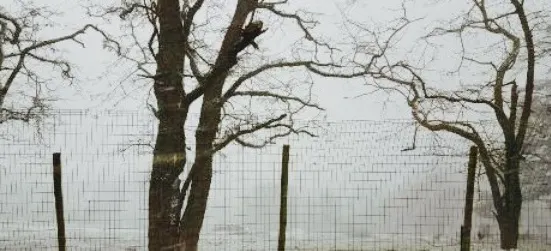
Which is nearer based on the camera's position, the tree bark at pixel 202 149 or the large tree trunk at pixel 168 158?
the large tree trunk at pixel 168 158

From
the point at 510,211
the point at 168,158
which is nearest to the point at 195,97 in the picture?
the point at 168,158

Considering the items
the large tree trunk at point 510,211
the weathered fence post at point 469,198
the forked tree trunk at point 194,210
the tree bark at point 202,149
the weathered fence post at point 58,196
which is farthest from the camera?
the large tree trunk at point 510,211

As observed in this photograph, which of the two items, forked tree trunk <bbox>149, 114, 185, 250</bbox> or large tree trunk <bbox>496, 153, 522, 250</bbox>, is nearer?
forked tree trunk <bbox>149, 114, 185, 250</bbox>

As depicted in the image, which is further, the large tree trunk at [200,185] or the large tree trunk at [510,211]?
the large tree trunk at [510,211]

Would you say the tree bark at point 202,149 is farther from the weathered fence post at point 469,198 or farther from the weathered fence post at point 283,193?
the weathered fence post at point 469,198

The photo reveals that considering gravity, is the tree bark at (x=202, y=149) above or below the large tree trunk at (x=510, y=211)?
above

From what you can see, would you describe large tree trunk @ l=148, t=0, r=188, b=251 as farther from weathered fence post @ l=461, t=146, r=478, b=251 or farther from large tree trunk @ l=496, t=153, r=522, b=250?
large tree trunk @ l=496, t=153, r=522, b=250

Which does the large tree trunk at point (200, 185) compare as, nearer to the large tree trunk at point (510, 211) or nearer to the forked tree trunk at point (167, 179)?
the forked tree trunk at point (167, 179)

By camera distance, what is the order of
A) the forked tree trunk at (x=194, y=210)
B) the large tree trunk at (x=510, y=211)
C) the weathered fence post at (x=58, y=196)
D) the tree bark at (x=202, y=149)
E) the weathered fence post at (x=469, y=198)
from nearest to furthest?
1. the weathered fence post at (x=58, y=196)
2. the weathered fence post at (x=469, y=198)
3. the tree bark at (x=202, y=149)
4. the forked tree trunk at (x=194, y=210)
5. the large tree trunk at (x=510, y=211)

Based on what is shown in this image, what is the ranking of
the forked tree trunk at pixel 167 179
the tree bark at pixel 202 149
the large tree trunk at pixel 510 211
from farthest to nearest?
1. the large tree trunk at pixel 510 211
2. the tree bark at pixel 202 149
3. the forked tree trunk at pixel 167 179

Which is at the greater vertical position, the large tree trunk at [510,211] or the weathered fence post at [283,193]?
the weathered fence post at [283,193]

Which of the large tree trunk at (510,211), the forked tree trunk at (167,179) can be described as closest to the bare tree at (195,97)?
the forked tree trunk at (167,179)

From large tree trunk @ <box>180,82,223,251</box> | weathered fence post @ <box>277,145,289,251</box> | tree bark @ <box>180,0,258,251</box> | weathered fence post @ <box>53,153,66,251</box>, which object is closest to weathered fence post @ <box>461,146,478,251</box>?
weathered fence post @ <box>277,145,289,251</box>

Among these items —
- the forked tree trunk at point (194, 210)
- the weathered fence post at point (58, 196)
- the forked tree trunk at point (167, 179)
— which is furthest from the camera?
the forked tree trunk at point (194, 210)
